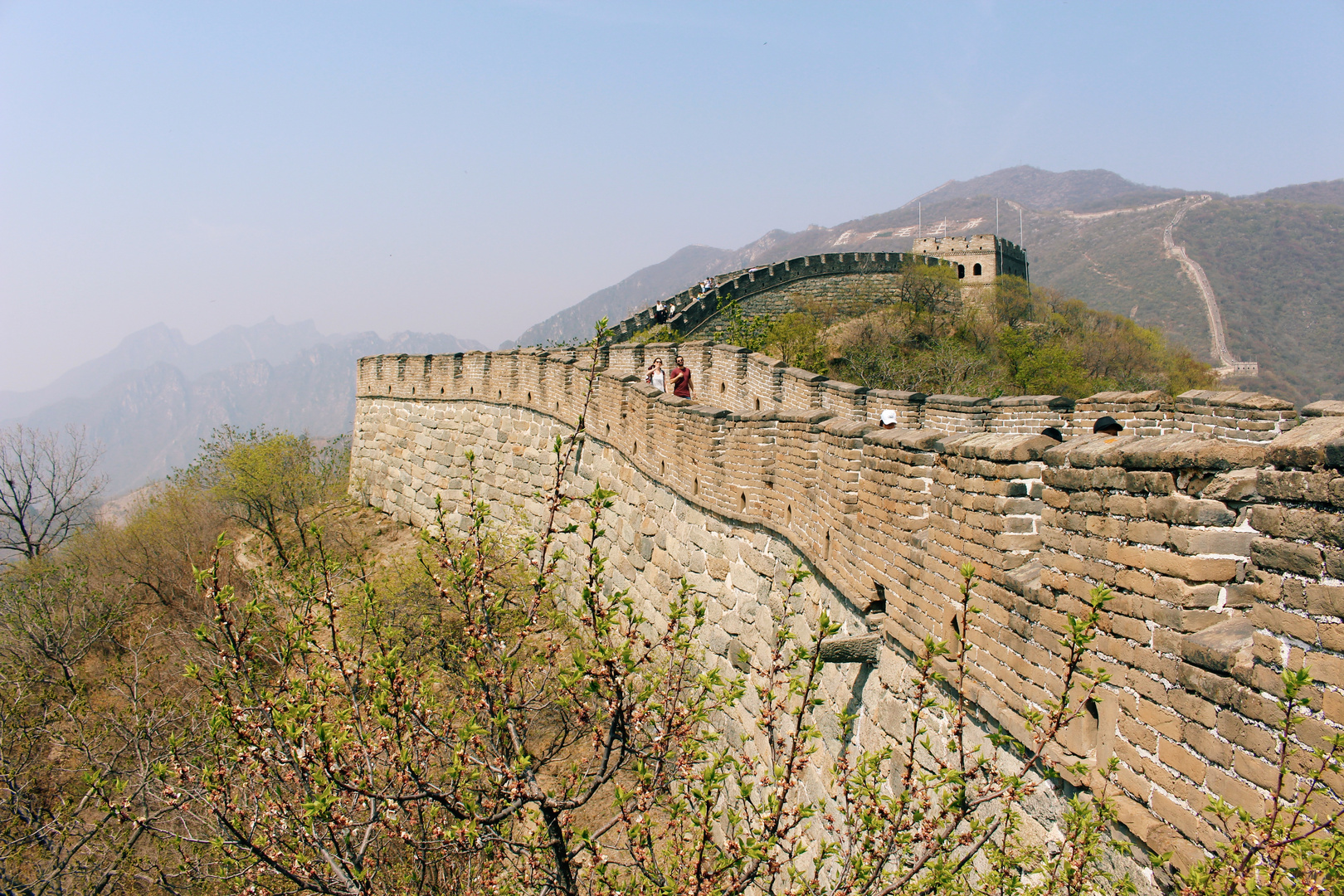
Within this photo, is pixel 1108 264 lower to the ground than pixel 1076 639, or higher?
higher

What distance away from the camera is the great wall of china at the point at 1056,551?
1739 millimetres

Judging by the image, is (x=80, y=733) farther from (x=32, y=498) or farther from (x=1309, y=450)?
(x=32, y=498)

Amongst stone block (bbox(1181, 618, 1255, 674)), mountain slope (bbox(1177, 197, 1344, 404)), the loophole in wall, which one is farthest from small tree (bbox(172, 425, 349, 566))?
mountain slope (bbox(1177, 197, 1344, 404))

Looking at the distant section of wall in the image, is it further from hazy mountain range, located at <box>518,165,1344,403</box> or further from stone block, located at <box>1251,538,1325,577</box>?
stone block, located at <box>1251,538,1325,577</box>

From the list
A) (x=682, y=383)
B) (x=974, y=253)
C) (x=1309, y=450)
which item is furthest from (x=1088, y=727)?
(x=974, y=253)

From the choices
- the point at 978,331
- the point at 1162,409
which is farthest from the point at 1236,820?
the point at 978,331

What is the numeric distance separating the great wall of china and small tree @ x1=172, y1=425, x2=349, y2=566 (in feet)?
37.1

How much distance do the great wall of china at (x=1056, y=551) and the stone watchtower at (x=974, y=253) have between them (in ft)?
104

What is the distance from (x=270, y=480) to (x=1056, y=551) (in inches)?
733

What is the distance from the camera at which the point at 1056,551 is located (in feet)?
8.34

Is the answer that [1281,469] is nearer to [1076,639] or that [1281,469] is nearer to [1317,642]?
[1317,642]

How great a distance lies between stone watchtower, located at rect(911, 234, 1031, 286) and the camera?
118 feet

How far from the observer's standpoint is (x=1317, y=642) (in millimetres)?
1630

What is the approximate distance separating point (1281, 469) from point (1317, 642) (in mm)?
398
